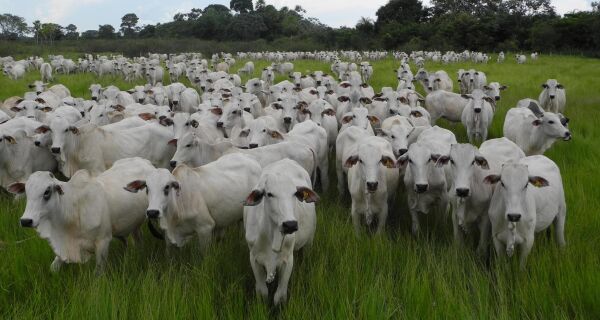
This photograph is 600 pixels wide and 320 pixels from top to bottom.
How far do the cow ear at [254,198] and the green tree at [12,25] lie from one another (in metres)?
82.3

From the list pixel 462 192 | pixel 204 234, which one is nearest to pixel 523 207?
pixel 462 192

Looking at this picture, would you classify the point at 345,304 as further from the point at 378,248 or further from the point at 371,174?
the point at 371,174

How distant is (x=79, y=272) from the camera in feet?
16.4

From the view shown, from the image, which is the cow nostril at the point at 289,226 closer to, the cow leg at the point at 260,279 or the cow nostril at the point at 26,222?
the cow leg at the point at 260,279

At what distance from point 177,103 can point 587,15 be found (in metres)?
41.4

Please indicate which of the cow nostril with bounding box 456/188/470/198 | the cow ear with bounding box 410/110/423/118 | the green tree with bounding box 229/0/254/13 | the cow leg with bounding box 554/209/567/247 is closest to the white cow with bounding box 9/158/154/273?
the cow nostril with bounding box 456/188/470/198

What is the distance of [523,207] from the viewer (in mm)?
4914

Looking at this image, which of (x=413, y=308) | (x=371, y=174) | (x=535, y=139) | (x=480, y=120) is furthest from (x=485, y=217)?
(x=480, y=120)

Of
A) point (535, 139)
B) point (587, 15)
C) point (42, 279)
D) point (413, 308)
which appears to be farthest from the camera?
point (587, 15)

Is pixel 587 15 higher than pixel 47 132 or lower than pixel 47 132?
higher

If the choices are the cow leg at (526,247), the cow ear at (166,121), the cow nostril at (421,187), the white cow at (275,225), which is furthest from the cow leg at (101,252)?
the cow leg at (526,247)

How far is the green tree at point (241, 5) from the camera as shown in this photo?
93.5 m

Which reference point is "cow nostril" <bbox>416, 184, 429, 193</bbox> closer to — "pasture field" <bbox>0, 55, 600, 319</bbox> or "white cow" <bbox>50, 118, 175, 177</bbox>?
"pasture field" <bbox>0, 55, 600, 319</bbox>

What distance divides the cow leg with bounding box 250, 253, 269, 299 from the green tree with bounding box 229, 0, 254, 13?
9261cm
